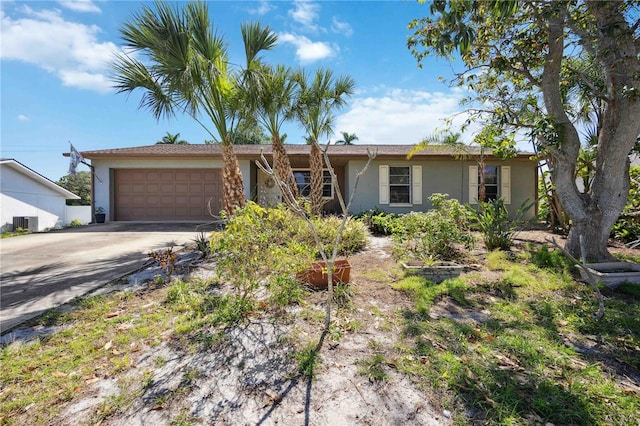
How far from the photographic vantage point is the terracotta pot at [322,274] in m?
4.11

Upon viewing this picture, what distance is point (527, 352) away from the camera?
260cm

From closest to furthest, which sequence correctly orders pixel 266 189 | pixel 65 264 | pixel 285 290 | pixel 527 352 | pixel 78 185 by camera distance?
1. pixel 527 352
2. pixel 285 290
3. pixel 65 264
4. pixel 266 189
5. pixel 78 185

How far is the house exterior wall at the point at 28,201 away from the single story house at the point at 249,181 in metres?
4.20

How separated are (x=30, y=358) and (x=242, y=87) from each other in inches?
275

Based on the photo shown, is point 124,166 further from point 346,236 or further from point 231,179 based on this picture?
point 346,236

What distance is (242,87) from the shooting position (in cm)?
766

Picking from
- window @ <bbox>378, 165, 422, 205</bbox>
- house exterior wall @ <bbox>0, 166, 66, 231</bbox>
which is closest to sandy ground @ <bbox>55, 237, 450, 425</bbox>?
window @ <bbox>378, 165, 422, 205</bbox>

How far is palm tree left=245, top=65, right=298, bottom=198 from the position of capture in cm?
767

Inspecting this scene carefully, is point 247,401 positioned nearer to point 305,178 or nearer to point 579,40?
point 579,40

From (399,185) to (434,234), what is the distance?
7.50 meters

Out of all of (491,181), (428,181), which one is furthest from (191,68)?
(491,181)

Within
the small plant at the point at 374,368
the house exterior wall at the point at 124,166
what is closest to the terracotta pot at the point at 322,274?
the small plant at the point at 374,368

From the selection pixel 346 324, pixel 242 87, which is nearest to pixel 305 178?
pixel 242 87

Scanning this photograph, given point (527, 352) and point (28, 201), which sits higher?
point (28, 201)
